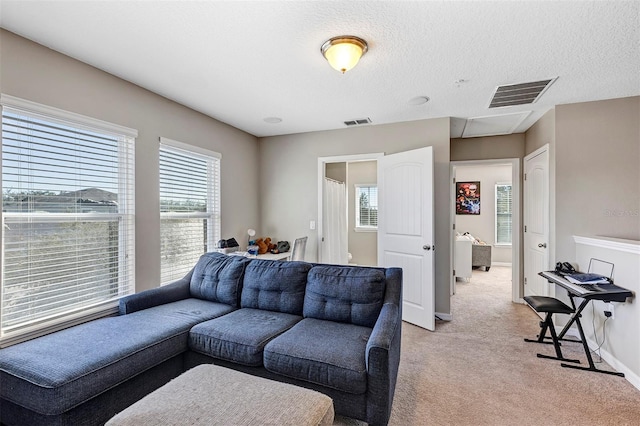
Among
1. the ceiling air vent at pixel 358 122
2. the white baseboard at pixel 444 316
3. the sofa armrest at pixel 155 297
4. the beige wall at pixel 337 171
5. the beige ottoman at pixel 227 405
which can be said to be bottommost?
the white baseboard at pixel 444 316

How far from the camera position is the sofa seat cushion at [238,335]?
1.99 metres

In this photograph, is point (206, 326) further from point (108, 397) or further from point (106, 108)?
point (106, 108)

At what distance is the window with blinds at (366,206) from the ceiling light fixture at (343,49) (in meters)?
4.74

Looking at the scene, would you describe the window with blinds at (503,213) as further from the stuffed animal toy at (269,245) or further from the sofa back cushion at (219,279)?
the sofa back cushion at (219,279)

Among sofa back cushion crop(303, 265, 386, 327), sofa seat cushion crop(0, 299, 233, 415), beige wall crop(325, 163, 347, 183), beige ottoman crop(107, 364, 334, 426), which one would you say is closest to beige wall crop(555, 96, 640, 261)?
sofa back cushion crop(303, 265, 386, 327)

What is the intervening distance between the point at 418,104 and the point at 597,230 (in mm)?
2340

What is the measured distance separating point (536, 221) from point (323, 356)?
12.0 ft

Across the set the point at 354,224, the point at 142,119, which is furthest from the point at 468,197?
the point at 142,119

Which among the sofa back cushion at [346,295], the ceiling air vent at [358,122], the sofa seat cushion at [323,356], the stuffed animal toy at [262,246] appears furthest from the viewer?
the stuffed animal toy at [262,246]

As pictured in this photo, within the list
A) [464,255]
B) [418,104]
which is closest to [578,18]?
[418,104]

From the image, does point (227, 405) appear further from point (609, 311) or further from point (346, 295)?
point (609, 311)

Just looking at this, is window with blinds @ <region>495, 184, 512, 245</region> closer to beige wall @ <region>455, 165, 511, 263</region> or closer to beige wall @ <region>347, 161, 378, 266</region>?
beige wall @ <region>455, 165, 511, 263</region>

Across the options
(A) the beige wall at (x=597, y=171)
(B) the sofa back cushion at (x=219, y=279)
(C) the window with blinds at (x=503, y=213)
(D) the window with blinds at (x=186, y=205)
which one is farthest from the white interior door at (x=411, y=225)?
(C) the window with blinds at (x=503, y=213)

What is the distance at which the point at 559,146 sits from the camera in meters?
3.32
